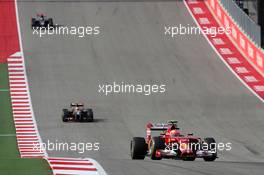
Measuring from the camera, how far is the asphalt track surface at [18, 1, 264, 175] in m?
30.6

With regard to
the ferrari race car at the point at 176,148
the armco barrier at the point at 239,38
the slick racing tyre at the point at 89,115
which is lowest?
the ferrari race car at the point at 176,148

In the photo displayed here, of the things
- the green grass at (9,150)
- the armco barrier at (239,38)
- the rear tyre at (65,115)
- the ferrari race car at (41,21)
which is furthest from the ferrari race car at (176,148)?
the ferrari race car at (41,21)

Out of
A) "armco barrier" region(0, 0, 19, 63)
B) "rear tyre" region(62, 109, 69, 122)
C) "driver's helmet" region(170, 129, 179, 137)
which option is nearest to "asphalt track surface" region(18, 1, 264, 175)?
"rear tyre" region(62, 109, 69, 122)

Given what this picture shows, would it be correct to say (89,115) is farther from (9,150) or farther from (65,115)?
(9,150)

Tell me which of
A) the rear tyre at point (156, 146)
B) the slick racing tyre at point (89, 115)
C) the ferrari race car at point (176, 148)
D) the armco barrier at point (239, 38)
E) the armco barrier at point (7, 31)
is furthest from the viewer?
the armco barrier at point (7, 31)

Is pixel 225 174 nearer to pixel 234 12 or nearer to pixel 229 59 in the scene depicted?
pixel 229 59

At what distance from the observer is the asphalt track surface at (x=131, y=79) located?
3064 cm

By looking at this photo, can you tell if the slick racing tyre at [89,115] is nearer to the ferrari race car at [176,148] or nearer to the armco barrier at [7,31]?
the ferrari race car at [176,148]

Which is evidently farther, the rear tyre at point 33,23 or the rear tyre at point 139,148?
the rear tyre at point 33,23

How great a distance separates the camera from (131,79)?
40.6 m

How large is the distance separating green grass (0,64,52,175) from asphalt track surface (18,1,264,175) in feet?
3.90

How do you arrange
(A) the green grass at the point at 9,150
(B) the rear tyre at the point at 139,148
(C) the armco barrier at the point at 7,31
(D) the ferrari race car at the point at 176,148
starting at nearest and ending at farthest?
1. (A) the green grass at the point at 9,150
2. (D) the ferrari race car at the point at 176,148
3. (B) the rear tyre at the point at 139,148
4. (C) the armco barrier at the point at 7,31

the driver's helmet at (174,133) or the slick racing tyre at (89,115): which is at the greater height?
the slick racing tyre at (89,115)

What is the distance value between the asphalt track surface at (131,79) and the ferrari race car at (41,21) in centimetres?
51
